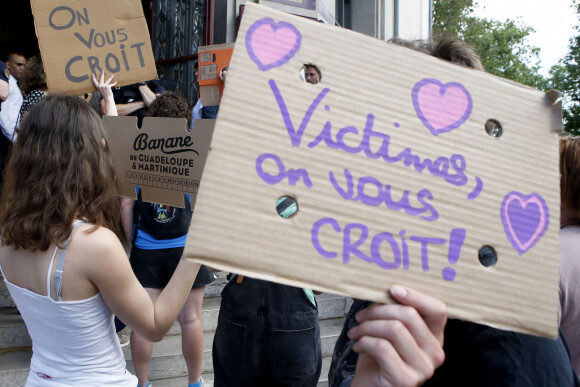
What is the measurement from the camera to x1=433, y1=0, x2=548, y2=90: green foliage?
80.3 ft

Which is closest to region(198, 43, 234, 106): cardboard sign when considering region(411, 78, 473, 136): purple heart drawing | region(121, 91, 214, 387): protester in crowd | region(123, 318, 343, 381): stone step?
region(121, 91, 214, 387): protester in crowd

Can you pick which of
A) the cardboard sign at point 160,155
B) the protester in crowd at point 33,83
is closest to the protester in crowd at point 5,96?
the protester in crowd at point 33,83

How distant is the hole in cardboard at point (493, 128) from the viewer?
2.53ft

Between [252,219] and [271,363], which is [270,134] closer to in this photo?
[252,219]

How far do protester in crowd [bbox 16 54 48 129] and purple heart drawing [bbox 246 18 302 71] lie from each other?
3117 millimetres

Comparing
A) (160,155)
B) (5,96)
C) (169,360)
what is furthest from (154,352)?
(160,155)

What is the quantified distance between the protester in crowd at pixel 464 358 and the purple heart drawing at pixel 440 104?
0.99 feet

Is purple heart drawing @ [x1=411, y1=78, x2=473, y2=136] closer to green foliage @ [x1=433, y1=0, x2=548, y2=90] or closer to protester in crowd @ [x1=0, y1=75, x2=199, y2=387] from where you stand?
protester in crowd @ [x1=0, y1=75, x2=199, y2=387]

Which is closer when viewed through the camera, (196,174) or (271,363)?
(196,174)

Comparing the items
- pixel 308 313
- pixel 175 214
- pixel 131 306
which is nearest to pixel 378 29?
pixel 175 214

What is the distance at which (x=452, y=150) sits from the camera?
739 millimetres

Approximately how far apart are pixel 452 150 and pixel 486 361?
373 mm

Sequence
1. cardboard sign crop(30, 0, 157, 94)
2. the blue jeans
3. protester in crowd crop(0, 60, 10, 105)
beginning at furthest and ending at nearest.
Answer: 1. protester in crowd crop(0, 60, 10, 105)
2. cardboard sign crop(30, 0, 157, 94)
3. the blue jeans

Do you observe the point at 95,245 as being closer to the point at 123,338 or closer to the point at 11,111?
the point at 123,338
